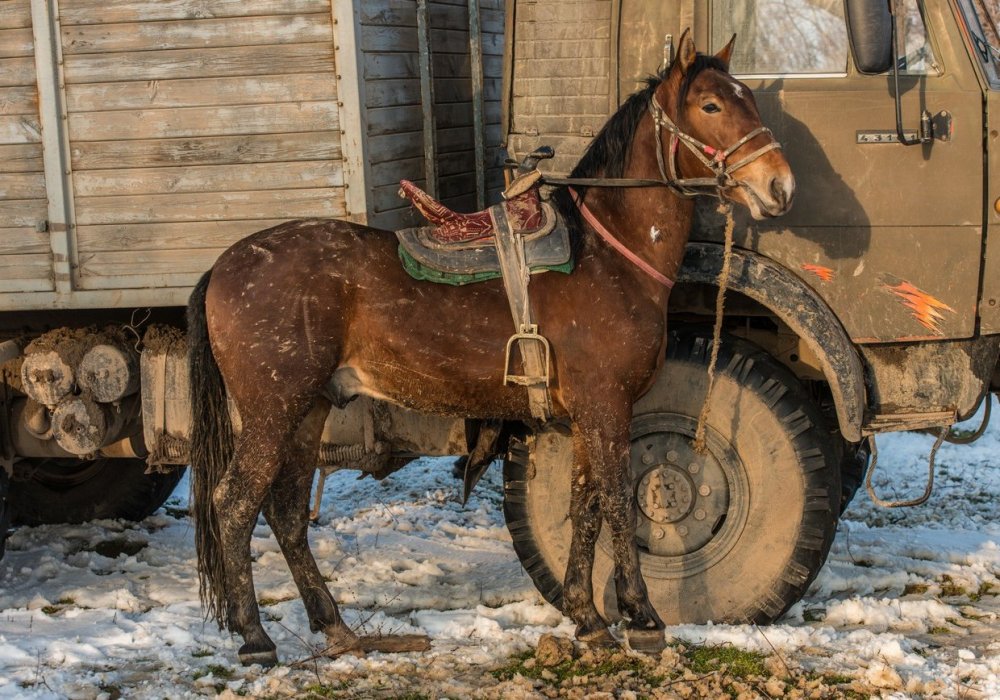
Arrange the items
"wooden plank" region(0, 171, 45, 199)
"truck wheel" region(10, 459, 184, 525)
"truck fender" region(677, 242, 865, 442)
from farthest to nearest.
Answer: "truck wheel" region(10, 459, 184, 525)
"wooden plank" region(0, 171, 45, 199)
"truck fender" region(677, 242, 865, 442)

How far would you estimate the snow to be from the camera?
4.62m

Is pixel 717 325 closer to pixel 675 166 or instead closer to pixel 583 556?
pixel 675 166

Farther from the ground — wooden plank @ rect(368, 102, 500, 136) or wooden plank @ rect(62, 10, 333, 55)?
wooden plank @ rect(62, 10, 333, 55)

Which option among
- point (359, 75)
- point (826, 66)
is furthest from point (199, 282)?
point (826, 66)

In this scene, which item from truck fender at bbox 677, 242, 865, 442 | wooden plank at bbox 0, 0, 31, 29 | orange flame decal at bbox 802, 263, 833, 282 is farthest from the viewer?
wooden plank at bbox 0, 0, 31, 29

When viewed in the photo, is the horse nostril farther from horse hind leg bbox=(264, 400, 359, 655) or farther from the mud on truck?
horse hind leg bbox=(264, 400, 359, 655)

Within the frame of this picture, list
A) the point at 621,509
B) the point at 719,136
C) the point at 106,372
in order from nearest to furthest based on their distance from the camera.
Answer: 1. the point at 719,136
2. the point at 621,509
3. the point at 106,372

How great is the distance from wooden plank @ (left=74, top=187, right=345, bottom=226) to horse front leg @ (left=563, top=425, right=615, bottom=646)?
143 cm

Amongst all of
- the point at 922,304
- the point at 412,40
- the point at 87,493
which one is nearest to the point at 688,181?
Result: the point at 922,304

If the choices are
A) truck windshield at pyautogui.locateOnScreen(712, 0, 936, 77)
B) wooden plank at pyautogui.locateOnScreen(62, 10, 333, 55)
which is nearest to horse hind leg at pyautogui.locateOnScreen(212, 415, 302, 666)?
wooden plank at pyautogui.locateOnScreen(62, 10, 333, 55)

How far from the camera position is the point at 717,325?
484cm

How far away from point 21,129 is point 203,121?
0.80m

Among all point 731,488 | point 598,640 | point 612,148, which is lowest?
point 598,640

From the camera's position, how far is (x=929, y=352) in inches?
193
